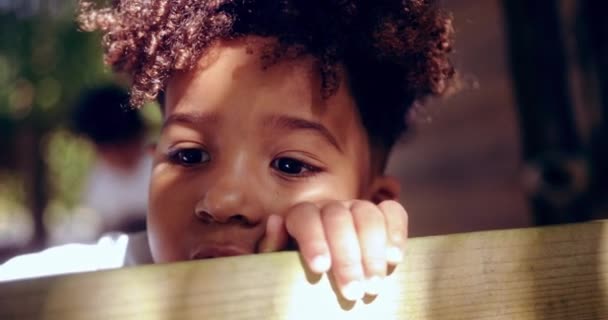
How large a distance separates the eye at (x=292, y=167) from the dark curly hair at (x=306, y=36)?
17cm

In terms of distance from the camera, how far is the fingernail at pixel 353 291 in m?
0.86

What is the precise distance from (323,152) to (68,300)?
2.82ft

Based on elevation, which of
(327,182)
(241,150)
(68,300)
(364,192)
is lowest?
(364,192)

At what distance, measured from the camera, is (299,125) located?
1.46 metres

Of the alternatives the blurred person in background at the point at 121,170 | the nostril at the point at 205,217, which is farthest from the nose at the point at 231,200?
the blurred person in background at the point at 121,170

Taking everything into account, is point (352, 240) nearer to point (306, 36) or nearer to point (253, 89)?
point (253, 89)

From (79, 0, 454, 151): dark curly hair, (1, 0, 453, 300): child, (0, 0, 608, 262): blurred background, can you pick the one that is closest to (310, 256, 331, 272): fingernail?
(1, 0, 453, 300): child

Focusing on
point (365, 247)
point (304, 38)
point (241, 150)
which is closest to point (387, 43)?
point (304, 38)

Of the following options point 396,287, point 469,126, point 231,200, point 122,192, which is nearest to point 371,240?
point 396,287

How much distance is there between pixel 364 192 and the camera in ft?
5.64

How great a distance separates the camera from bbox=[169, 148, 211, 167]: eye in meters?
1.47

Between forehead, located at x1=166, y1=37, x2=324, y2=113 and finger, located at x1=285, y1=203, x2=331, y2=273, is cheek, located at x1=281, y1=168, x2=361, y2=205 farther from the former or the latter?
finger, located at x1=285, y1=203, x2=331, y2=273

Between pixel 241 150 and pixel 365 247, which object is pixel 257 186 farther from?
pixel 365 247

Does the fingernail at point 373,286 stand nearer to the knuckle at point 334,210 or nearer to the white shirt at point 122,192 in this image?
the knuckle at point 334,210
